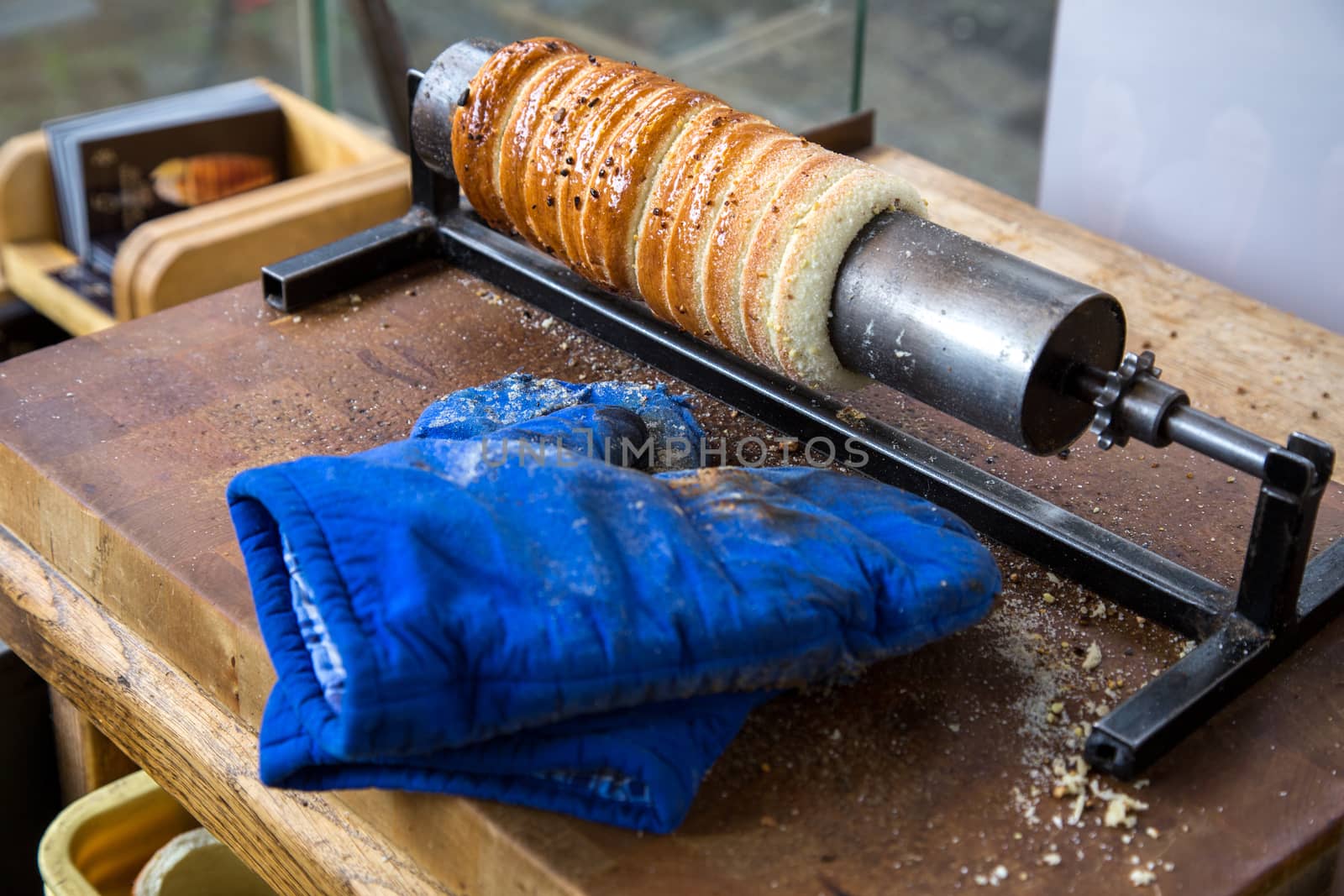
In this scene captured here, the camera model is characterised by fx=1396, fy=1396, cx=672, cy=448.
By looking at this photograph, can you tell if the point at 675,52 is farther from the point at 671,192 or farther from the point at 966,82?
the point at 671,192

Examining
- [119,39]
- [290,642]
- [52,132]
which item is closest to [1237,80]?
[290,642]

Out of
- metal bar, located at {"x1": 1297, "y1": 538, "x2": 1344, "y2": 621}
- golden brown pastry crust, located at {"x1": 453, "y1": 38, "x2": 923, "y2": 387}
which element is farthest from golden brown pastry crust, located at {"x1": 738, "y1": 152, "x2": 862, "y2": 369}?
metal bar, located at {"x1": 1297, "y1": 538, "x2": 1344, "y2": 621}

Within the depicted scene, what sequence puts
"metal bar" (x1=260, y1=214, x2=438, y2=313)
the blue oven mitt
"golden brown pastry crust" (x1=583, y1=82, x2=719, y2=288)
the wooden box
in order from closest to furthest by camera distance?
the blue oven mitt, "golden brown pastry crust" (x1=583, y1=82, x2=719, y2=288), "metal bar" (x1=260, y1=214, x2=438, y2=313), the wooden box

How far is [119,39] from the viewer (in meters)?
3.24

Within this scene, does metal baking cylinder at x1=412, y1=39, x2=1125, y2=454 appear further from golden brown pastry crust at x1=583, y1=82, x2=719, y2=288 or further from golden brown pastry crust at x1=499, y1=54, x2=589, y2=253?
golden brown pastry crust at x1=499, y1=54, x2=589, y2=253

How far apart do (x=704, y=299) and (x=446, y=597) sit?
0.39 meters

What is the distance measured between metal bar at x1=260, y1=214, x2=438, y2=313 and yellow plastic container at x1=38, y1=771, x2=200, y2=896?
1.61 feet

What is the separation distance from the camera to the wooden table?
83cm

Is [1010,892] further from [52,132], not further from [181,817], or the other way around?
[52,132]

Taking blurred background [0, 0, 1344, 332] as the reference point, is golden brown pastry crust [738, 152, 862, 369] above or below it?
above

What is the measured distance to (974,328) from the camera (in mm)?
950

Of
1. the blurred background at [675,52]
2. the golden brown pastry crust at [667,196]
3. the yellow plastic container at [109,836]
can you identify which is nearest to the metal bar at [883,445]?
the golden brown pastry crust at [667,196]

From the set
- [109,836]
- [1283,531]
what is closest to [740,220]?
[1283,531]

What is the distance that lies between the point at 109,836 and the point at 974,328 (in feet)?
3.23
